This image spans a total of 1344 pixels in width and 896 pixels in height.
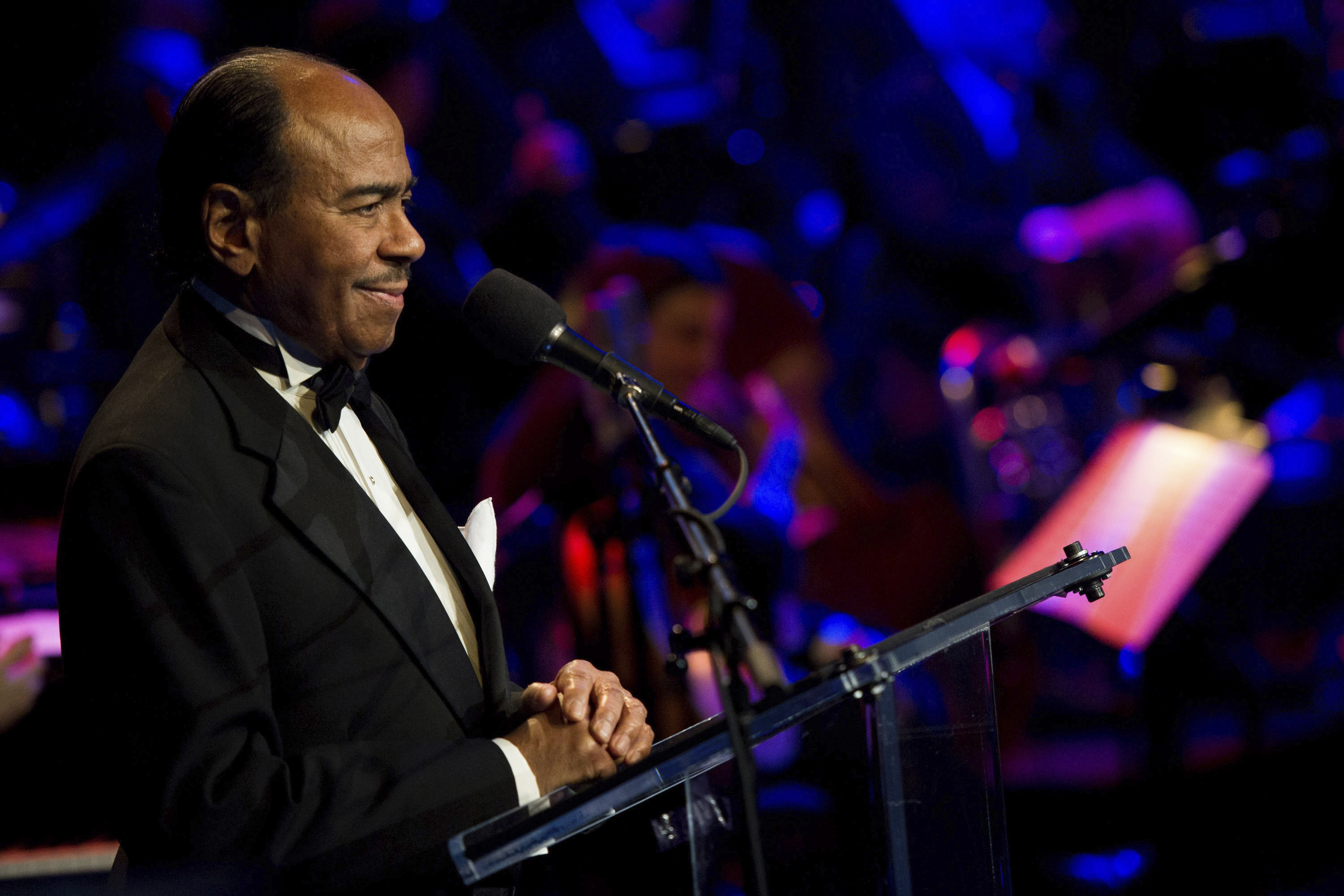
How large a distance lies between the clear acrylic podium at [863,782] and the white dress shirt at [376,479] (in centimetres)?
36

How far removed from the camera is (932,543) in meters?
4.02

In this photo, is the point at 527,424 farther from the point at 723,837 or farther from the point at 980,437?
the point at 723,837

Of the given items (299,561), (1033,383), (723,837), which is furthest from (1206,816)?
(299,561)

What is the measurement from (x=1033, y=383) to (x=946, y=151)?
1044 mm

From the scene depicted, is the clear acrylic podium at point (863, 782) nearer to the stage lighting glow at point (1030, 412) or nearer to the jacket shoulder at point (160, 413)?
the jacket shoulder at point (160, 413)

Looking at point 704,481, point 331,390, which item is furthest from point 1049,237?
point 331,390

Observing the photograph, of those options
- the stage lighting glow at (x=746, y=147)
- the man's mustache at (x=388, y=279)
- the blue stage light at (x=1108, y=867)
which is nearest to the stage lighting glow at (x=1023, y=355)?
the stage lighting glow at (x=746, y=147)

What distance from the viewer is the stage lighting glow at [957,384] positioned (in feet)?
13.4

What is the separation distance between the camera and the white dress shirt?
1294 millimetres

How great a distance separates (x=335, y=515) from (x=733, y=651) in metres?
0.56

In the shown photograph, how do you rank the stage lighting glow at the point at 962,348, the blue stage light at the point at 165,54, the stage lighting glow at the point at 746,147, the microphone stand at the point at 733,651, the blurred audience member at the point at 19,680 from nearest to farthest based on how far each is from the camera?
the microphone stand at the point at 733,651 < the blurred audience member at the point at 19,680 < the blue stage light at the point at 165,54 < the stage lighting glow at the point at 746,147 < the stage lighting glow at the point at 962,348

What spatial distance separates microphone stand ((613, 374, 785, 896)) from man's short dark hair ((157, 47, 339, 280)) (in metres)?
0.74

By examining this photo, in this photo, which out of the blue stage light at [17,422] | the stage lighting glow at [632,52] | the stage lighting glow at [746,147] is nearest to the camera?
the blue stage light at [17,422]

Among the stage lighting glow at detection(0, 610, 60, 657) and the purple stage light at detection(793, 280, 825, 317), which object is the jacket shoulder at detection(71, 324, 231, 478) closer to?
the stage lighting glow at detection(0, 610, 60, 657)
